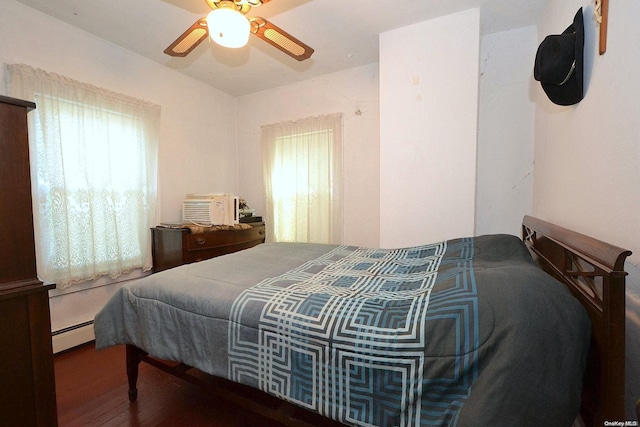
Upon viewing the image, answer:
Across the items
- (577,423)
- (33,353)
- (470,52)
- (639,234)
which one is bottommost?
(577,423)

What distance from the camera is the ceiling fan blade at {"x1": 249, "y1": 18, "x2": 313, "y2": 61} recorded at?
1.54 meters

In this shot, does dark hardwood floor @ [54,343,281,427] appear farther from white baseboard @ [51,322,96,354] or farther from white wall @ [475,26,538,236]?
white wall @ [475,26,538,236]

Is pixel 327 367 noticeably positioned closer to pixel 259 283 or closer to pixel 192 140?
pixel 259 283

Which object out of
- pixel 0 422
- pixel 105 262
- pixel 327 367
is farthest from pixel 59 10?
pixel 327 367

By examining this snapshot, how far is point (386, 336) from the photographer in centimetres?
84

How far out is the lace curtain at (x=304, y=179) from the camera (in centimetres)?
298

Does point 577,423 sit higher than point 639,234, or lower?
lower

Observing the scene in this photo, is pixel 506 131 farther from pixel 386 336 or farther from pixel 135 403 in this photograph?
pixel 135 403

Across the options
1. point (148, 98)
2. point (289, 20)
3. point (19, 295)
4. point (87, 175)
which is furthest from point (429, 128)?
point (87, 175)

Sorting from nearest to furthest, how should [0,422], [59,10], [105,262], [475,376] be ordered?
1. [475,376]
2. [0,422]
3. [59,10]
4. [105,262]

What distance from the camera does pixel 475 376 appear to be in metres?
0.74

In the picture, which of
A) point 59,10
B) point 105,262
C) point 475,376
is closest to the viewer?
point 475,376

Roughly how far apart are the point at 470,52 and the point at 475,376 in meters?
2.16

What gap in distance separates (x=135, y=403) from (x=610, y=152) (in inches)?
97.4
